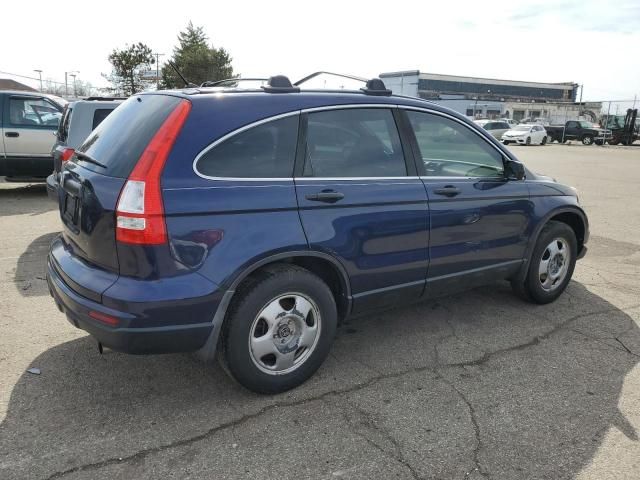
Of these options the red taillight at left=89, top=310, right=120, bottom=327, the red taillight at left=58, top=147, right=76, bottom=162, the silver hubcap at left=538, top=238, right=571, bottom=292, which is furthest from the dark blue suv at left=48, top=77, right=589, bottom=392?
the red taillight at left=58, top=147, right=76, bottom=162

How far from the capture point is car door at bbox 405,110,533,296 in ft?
12.1

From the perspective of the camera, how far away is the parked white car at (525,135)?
3487 centimetres

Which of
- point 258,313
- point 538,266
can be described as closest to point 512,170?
point 538,266

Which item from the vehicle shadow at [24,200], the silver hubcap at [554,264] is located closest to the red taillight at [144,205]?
the silver hubcap at [554,264]

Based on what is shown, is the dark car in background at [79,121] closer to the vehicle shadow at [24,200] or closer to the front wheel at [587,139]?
the vehicle shadow at [24,200]

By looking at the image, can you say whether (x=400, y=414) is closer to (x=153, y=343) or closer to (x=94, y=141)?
(x=153, y=343)

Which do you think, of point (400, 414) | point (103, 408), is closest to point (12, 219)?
point (103, 408)

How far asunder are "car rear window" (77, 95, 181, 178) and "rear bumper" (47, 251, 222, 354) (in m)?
0.70

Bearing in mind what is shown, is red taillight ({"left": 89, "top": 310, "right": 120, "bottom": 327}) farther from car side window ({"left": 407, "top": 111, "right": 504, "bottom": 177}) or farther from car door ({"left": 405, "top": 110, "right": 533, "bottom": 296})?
car side window ({"left": 407, "top": 111, "right": 504, "bottom": 177})

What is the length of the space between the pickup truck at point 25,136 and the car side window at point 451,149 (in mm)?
7955

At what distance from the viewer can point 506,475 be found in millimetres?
2494

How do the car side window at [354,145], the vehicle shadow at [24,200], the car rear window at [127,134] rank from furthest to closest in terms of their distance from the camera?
the vehicle shadow at [24,200]
the car side window at [354,145]
the car rear window at [127,134]

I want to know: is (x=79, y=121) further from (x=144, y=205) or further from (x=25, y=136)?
(x=144, y=205)

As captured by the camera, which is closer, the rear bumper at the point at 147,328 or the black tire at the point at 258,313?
the rear bumper at the point at 147,328
